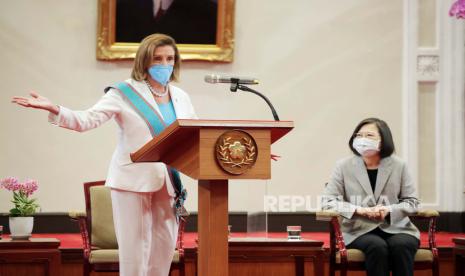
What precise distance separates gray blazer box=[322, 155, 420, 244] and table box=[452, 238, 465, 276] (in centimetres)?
44

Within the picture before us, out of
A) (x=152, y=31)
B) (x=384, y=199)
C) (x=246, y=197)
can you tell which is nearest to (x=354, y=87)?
(x=246, y=197)

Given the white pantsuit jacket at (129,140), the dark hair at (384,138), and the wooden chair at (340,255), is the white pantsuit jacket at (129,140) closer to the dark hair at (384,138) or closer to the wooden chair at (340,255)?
the wooden chair at (340,255)

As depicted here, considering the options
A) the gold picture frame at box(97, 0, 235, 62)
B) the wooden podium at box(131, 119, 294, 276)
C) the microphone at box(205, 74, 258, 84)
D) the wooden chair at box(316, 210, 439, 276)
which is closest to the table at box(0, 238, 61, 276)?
the wooden chair at box(316, 210, 439, 276)

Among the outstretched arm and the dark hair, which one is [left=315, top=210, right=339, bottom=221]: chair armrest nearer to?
the dark hair

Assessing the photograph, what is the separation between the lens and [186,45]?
6.16 m

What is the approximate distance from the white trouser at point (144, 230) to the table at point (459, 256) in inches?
87.6

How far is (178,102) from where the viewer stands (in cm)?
313

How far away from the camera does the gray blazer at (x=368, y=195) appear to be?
4199 mm

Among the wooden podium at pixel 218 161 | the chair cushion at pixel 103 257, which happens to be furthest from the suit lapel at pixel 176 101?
the chair cushion at pixel 103 257

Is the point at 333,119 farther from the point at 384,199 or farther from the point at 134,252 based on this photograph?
the point at 134,252

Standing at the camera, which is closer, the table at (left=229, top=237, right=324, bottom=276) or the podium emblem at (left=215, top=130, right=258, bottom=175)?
the podium emblem at (left=215, top=130, right=258, bottom=175)

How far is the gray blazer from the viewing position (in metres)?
4.20

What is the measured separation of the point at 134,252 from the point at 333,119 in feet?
12.0

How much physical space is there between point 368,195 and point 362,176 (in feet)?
0.38
